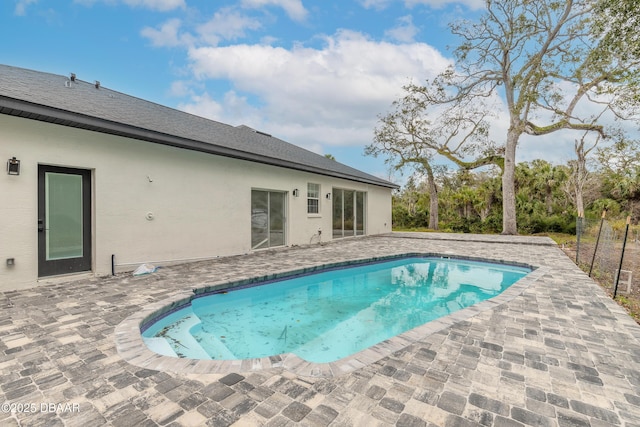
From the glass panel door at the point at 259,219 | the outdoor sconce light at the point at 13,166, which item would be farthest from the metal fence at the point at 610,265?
the outdoor sconce light at the point at 13,166

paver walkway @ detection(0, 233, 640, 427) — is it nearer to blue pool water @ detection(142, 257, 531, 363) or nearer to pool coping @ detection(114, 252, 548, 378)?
pool coping @ detection(114, 252, 548, 378)

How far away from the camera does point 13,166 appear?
5043 millimetres

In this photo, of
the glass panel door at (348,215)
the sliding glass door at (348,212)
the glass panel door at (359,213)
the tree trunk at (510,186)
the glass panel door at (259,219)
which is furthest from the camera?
the tree trunk at (510,186)

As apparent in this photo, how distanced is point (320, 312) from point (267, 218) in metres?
5.15

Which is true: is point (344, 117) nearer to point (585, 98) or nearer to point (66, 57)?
point (585, 98)

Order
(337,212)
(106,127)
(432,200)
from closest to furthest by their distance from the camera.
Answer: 1. (106,127)
2. (337,212)
3. (432,200)

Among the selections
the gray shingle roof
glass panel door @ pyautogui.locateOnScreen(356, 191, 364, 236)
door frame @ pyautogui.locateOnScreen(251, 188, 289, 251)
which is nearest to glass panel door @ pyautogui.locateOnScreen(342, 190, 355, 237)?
glass panel door @ pyautogui.locateOnScreen(356, 191, 364, 236)

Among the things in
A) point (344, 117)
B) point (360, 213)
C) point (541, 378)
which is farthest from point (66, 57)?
point (344, 117)

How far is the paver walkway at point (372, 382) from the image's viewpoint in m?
2.07

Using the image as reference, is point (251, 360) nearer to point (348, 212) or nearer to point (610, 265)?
point (610, 265)

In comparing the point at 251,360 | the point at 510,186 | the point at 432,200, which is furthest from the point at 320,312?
the point at 432,200

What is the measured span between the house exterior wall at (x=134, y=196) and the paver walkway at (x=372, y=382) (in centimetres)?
173

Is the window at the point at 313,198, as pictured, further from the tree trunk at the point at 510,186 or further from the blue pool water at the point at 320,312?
the tree trunk at the point at 510,186

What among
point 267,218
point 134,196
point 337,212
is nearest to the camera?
point 134,196
